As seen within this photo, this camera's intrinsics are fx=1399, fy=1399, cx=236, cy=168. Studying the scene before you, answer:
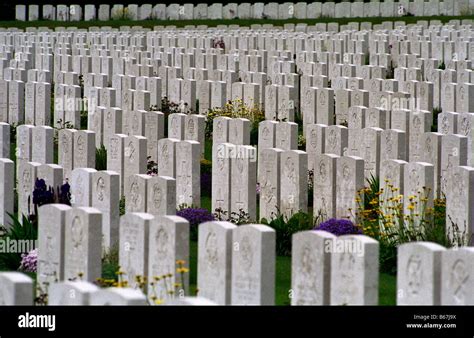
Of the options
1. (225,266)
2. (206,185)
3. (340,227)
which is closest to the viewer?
(225,266)

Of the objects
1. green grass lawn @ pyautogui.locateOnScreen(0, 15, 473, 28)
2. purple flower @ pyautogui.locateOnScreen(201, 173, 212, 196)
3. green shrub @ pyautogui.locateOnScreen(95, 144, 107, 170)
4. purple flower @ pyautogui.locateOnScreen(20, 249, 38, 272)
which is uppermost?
green grass lawn @ pyautogui.locateOnScreen(0, 15, 473, 28)

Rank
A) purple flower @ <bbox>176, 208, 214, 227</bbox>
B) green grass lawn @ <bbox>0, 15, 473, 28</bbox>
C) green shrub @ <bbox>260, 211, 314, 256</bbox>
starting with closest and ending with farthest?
green shrub @ <bbox>260, 211, 314, 256</bbox> → purple flower @ <bbox>176, 208, 214, 227</bbox> → green grass lawn @ <bbox>0, 15, 473, 28</bbox>

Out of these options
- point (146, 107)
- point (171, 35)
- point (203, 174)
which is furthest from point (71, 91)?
point (171, 35)

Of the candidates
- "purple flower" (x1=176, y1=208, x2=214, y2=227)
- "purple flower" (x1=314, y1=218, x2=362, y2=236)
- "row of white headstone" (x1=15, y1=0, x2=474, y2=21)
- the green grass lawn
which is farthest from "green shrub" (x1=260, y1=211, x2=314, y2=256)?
"row of white headstone" (x1=15, y1=0, x2=474, y2=21)

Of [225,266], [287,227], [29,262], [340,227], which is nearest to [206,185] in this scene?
[287,227]

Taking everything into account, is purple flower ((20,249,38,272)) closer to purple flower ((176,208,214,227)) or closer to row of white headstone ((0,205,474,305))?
row of white headstone ((0,205,474,305))

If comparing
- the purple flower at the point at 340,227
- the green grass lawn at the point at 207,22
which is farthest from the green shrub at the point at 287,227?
the green grass lawn at the point at 207,22

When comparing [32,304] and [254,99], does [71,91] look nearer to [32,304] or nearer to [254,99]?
[254,99]

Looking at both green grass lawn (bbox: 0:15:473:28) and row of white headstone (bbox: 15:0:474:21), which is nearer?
green grass lawn (bbox: 0:15:473:28)

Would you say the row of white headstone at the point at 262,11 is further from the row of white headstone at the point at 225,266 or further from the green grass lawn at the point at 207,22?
the row of white headstone at the point at 225,266

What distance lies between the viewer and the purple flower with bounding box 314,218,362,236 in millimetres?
13070

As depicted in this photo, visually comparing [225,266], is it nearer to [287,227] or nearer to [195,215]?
[287,227]

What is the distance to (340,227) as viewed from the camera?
1316 centimetres

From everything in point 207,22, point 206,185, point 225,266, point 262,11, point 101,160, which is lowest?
point 206,185
